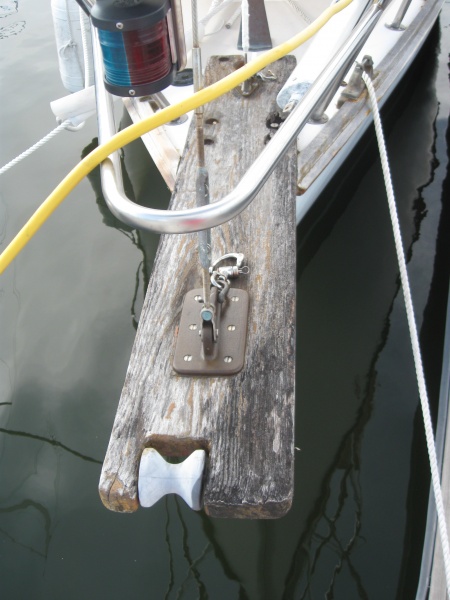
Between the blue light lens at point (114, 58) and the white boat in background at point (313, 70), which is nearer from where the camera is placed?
the blue light lens at point (114, 58)

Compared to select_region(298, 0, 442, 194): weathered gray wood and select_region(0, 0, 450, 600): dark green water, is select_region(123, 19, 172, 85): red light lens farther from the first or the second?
select_region(0, 0, 450, 600): dark green water

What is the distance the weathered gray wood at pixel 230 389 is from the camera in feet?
3.98

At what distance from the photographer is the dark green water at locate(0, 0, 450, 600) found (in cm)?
207

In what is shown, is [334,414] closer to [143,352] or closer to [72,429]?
[72,429]

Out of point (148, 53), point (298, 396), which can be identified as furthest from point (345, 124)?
point (148, 53)

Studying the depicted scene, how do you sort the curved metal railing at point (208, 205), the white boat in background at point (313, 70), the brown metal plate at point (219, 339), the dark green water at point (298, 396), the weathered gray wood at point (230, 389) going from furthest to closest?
the white boat in background at point (313, 70)
the dark green water at point (298, 396)
the brown metal plate at point (219, 339)
the weathered gray wood at point (230, 389)
the curved metal railing at point (208, 205)

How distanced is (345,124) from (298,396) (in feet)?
3.89

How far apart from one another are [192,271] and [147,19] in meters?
0.64

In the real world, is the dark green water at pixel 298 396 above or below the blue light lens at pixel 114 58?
below

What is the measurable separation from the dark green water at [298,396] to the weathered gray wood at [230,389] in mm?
1001

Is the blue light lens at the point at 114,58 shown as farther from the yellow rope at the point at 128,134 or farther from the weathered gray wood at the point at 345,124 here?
the weathered gray wood at the point at 345,124

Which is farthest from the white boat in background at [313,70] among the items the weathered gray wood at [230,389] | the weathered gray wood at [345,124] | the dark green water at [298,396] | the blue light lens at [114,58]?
the dark green water at [298,396]

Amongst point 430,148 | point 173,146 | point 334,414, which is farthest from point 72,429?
point 430,148

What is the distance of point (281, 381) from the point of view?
4.43 ft
